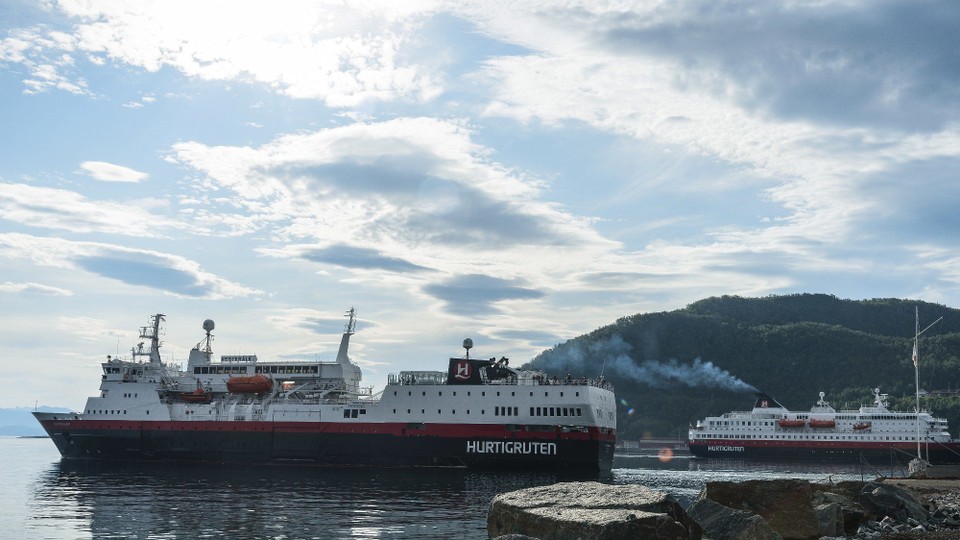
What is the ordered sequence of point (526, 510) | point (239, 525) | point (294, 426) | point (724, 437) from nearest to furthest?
point (526, 510), point (239, 525), point (294, 426), point (724, 437)

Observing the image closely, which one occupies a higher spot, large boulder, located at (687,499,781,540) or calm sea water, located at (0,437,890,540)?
large boulder, located at (687,499,781,540)

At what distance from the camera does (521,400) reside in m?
53.2

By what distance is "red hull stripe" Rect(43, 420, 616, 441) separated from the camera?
52.5 metres

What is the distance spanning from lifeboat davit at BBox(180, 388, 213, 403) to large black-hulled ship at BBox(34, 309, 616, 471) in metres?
0.10

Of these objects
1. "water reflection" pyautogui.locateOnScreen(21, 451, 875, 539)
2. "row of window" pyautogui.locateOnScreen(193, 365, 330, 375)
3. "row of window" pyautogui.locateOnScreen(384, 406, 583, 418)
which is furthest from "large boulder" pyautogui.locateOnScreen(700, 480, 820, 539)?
"row of window" pyautogui.locateOnScreen(193, 365, 330, 375)

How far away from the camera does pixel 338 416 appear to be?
56906mm

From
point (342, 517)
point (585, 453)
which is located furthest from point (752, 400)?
point (342, 517)

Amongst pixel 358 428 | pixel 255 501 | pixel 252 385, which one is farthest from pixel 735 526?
pixel 252 385

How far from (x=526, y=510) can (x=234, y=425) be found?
159 ft

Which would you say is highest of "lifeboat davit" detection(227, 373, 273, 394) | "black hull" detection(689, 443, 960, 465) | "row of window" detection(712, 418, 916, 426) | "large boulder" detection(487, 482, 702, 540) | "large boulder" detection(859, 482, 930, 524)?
"lifeboat davit" detection(227, 373, 273, 394)

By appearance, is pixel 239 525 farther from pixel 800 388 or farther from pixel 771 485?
pixel 800 388

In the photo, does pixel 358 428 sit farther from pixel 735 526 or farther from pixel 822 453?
pixel 822 453

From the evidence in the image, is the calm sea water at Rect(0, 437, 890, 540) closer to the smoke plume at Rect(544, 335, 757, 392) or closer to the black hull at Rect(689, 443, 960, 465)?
the black hull at Rect(689, 443, 960, 465)

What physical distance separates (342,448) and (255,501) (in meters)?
20.5
